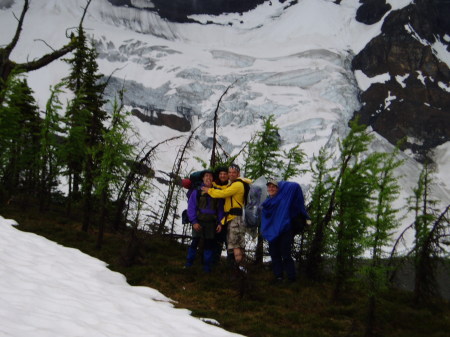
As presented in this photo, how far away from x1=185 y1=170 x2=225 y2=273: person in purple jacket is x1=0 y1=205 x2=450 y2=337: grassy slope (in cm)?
82

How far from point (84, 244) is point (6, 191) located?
21.1ft

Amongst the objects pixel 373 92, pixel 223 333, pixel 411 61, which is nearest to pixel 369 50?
pixel 411 61

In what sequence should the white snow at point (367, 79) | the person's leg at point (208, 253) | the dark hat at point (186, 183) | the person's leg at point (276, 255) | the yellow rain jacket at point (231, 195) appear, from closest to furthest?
the yellow rain jacket at point (231, 195)
the person's leg at point (276, 255)
the person's leg at point (208, 253)
the dark hat at point (186, 183)
the white snow at point (367, 79)

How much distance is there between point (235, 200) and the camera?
328 inches

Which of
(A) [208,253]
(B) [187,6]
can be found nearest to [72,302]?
(A) [208,253]

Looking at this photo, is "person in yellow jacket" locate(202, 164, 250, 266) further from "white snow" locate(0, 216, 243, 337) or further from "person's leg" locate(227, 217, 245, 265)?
"white snow" locate(0, 216, 243, 337)

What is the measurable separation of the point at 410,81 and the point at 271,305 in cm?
9345

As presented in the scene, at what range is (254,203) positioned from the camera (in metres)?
8.67

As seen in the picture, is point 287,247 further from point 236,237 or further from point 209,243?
point 209,243

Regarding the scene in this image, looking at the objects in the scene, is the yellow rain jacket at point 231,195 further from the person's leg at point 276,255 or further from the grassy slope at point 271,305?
the grassy slope at point 271,305

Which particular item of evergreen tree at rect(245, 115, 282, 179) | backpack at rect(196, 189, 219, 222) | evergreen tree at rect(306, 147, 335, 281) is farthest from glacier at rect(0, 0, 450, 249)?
backpack at rect(196, 189, 219, 222)

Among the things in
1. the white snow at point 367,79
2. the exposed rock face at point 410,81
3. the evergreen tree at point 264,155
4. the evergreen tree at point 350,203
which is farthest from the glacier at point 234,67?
the evergreen tree at point 350,203

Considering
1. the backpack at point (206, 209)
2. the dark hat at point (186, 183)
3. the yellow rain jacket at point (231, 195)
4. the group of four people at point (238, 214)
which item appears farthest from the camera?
the dark hat at point (186, 183)

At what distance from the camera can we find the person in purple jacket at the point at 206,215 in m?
8.55
